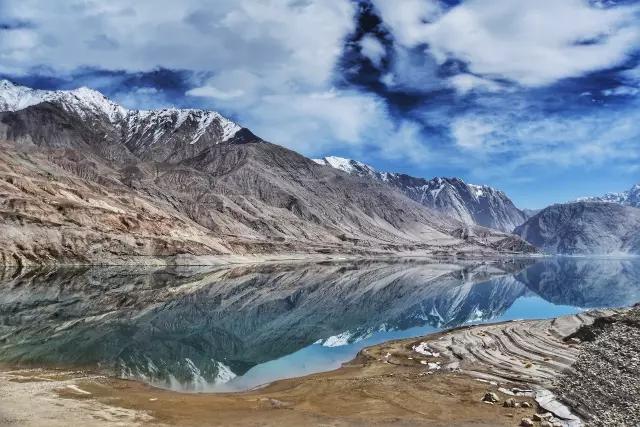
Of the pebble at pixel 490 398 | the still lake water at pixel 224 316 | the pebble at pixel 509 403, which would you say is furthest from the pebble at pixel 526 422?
the still lake water at pixel 224 316

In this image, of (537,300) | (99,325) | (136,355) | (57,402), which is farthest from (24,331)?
(537,300)

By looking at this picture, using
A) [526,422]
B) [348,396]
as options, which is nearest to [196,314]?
[348,396]

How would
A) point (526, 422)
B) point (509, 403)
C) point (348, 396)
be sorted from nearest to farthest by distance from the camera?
point (526, 422) → point (509, 403) → point (348, 396)

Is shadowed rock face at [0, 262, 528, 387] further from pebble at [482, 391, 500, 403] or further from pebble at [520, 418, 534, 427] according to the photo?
pebble at [520, 418, 534, 427]

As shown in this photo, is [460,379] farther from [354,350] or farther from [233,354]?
[233,354]

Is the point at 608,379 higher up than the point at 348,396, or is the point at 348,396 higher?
the point at 608,379

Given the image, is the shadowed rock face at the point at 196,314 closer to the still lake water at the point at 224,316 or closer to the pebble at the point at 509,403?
the still lake water at the point at 224,316

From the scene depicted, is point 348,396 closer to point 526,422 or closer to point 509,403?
point 509,403
